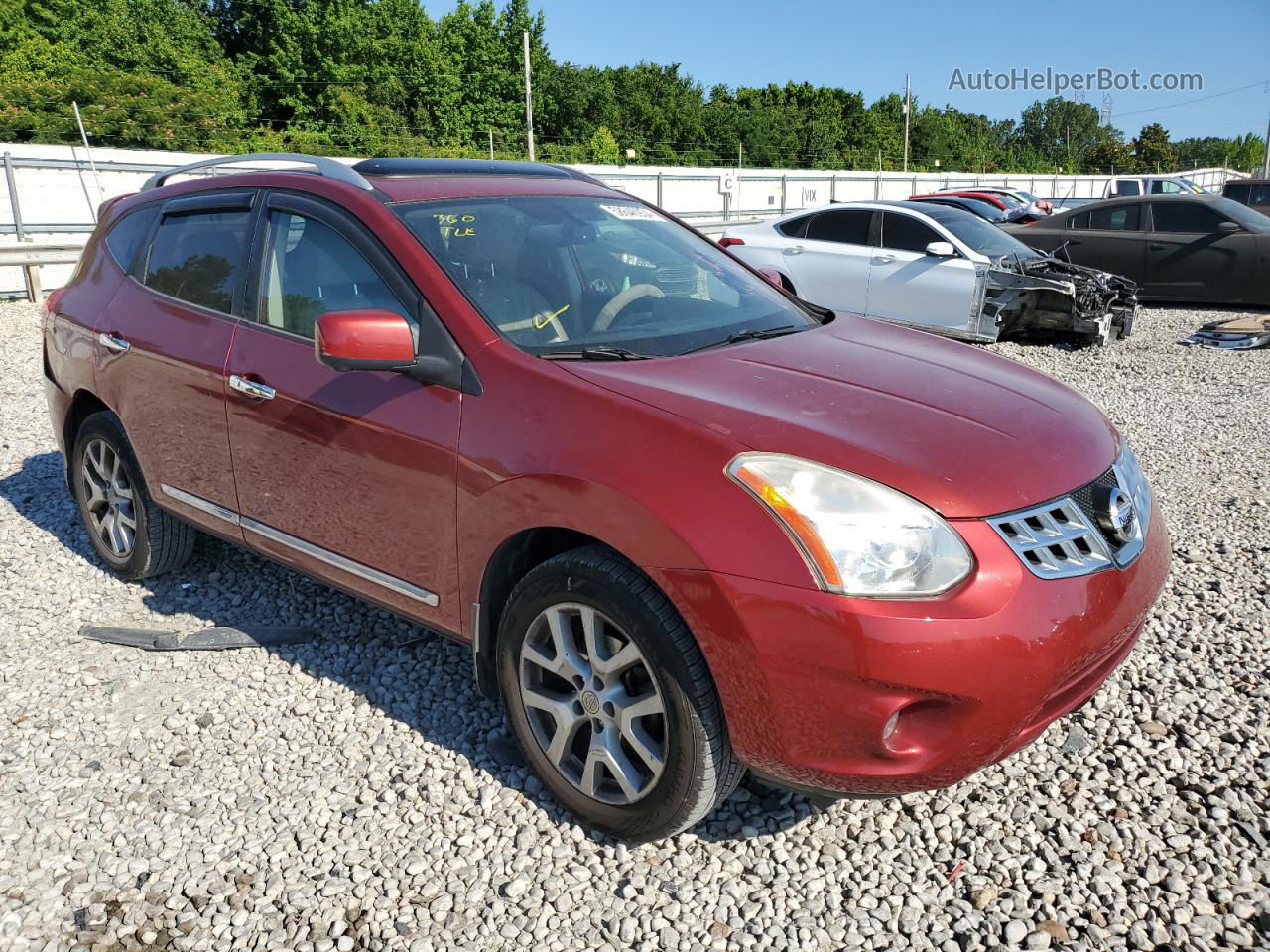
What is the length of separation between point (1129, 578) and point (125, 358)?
386 cm

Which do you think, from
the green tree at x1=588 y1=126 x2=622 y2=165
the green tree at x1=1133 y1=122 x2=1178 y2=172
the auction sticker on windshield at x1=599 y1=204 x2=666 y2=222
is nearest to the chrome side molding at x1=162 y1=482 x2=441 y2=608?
the auction sticker on windshield at x1=599 y1=204 x2=666 y2=222

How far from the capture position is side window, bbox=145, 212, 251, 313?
3797 mm

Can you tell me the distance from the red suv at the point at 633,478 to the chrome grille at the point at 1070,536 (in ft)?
0.04

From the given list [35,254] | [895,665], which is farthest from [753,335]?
[35,254]

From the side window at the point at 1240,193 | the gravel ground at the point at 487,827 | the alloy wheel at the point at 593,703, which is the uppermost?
the side window at the point at 1240,193

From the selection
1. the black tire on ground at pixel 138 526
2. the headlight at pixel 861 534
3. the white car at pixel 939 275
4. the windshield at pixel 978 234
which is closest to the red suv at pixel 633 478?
the headlight at pixel 861 534

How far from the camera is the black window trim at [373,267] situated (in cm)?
293

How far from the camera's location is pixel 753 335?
11.1 ft

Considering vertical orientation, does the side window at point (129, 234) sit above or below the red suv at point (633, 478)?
above

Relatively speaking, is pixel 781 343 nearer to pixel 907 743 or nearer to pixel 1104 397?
pixel 907 743

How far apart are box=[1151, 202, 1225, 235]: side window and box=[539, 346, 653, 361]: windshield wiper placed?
494 inches

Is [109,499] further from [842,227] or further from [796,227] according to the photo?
[796,227]

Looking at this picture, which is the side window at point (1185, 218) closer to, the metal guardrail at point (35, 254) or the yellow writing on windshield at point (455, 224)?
the yellow writing on windshield at point (455, 224)

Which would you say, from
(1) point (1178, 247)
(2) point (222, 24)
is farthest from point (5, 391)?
(2) point (222, 24)
